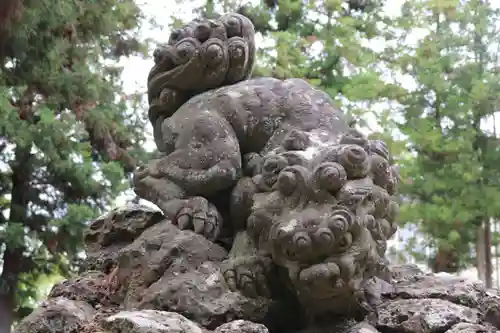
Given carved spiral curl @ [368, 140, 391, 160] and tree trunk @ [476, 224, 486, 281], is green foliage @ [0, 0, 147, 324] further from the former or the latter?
carved spiral curl @ [368, 140, 391, 160]

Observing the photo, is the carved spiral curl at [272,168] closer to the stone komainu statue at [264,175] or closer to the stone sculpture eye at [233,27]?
the stone komainu statue at [264,175]

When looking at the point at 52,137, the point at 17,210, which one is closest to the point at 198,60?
the point at 52,137

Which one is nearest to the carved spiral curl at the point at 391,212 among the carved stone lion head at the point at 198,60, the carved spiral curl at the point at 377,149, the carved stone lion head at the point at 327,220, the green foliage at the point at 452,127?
the carved stone lion head at the point at 327,220

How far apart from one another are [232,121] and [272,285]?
23.7 inches

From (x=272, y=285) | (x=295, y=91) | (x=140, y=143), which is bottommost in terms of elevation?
(x=272, y=285)

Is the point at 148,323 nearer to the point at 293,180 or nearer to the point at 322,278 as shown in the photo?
the point at 322,278

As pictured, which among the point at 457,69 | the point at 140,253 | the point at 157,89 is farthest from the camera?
the point at 457,69

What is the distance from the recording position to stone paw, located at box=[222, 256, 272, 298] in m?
1.95

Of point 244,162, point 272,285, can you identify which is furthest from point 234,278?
point 244,162

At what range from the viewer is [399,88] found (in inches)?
248

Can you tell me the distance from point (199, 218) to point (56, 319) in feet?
1.74

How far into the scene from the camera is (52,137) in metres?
5.36

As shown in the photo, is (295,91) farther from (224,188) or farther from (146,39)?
(146,39)

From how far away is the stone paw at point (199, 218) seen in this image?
2121mm
